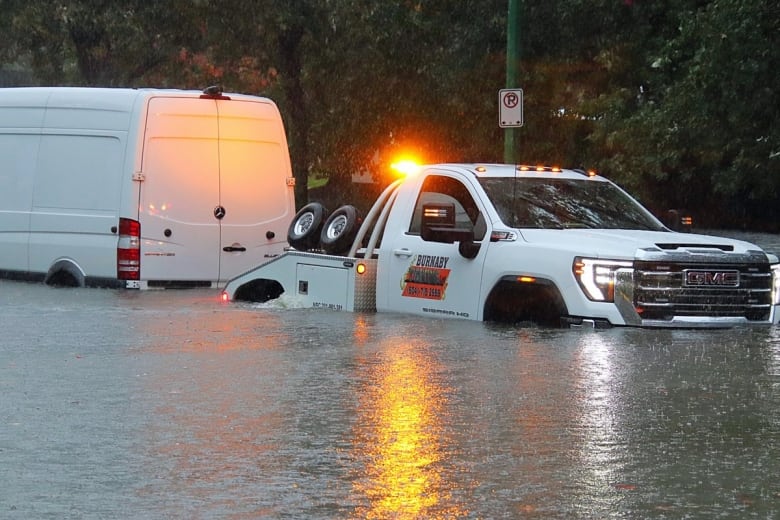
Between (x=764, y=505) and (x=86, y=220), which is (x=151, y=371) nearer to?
(x=764, y=505)

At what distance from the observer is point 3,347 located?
448 inches

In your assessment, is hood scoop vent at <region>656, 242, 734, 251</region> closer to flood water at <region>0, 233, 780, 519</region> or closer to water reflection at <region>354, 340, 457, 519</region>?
flood water at <region>0, 233, 780, 519</region>

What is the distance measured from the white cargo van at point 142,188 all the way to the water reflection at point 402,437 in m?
6.29

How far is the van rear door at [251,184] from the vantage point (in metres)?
17.0

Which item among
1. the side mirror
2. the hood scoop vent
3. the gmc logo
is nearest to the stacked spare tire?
the side mirror

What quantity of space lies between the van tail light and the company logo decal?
4.56m

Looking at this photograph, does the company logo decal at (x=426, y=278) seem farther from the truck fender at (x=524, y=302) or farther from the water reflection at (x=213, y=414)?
the water reflection at (x=213, y=414)

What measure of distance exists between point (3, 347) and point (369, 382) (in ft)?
10.4

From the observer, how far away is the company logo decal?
494 inches

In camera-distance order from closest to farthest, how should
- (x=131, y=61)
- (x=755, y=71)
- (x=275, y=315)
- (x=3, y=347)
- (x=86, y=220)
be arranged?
1. (x=3, y=347)
2. (x=275, y=315)
3. (x=86, y=220)
4. (x=755, y=71)
5. (x=131, y=61)

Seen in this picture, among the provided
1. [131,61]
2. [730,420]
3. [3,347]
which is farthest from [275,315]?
[131,61]

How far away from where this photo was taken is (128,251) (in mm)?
16609

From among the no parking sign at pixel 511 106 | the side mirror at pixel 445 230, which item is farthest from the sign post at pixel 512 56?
the side mirror at pixel 445 230

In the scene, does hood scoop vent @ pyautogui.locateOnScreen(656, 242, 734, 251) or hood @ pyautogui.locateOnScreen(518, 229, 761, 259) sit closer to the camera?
hood @ pyautogui.locateOnScreen(518, 229, 761, 259)
